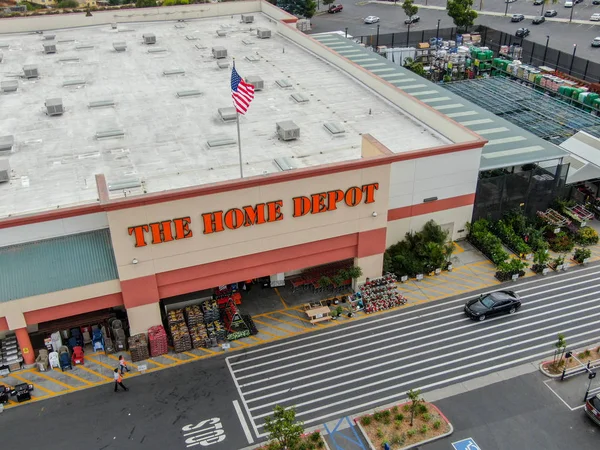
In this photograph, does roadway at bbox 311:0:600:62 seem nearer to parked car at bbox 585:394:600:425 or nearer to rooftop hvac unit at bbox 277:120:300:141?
rooftop hvac unit at bbox 277:120:300:141

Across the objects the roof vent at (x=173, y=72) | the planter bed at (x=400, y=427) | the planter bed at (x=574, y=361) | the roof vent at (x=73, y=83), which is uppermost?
the roof vent at (x=173, y=72)

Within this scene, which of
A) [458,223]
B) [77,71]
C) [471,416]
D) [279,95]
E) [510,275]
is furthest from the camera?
[77,71]

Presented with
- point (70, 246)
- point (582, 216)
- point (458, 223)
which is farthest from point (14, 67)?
point (582, 216)

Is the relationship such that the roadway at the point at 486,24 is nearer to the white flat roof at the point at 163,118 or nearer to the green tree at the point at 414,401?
the white flat roof at the point at 163,118

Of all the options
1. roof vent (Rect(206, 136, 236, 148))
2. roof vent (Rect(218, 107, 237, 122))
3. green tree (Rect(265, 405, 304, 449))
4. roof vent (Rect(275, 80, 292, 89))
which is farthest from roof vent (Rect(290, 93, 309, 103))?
green tree (Rect(265, 405, 304, 449))

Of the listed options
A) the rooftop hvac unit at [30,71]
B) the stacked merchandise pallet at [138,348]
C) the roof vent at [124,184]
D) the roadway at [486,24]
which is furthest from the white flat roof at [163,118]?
the roadway at [486,24]

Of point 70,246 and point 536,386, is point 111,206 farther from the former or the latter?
point 536,386

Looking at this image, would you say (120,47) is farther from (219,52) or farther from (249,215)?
(249,215)
